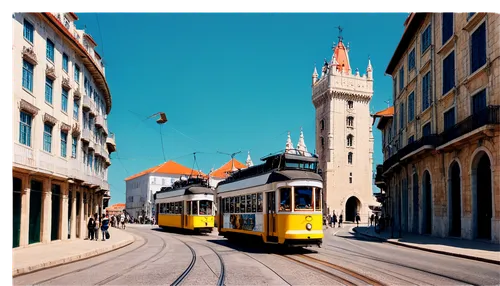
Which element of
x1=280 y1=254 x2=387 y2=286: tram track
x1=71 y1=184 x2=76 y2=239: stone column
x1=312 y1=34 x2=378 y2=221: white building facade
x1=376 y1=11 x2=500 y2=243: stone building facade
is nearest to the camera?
x1=280 y1=254 x2=387 y2=286: tram track

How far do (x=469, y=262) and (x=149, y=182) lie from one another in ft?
306

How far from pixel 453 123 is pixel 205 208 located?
653 inches

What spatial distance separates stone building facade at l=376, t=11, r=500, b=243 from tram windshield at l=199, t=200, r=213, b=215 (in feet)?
40.9

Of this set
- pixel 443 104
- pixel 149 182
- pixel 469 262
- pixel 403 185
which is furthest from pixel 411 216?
pixel 149 182

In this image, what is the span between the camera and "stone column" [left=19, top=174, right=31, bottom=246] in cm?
2244

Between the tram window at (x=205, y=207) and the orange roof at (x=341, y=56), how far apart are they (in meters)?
66.5

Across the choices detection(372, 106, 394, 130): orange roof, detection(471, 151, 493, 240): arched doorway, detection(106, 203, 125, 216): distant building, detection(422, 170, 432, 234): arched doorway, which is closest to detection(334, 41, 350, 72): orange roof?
detection(372, 106, 394, 130): orange roof

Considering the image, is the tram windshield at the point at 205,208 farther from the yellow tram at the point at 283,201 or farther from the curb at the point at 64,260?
the yellow tram at the point at 283,201

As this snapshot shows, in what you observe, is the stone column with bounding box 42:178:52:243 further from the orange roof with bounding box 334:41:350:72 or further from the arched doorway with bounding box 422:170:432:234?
the orange roof with bounding box 334:41:350:72

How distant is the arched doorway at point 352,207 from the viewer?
85.5 meters

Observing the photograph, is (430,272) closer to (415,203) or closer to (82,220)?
(415,203)

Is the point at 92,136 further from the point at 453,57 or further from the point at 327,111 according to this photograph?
the point at 327,111

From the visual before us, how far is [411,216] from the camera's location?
3897 cm

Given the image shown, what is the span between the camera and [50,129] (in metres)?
25.9
